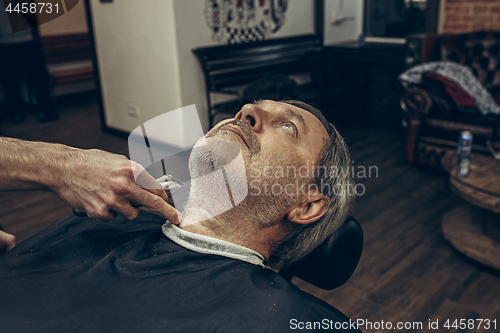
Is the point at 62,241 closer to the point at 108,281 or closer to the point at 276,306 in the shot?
the point at 108,281

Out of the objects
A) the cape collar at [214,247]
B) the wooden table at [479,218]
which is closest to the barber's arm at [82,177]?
the cape collar at [214,247]

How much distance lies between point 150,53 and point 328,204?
10.3 feet

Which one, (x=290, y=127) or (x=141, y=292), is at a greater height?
(x=290, y=127)

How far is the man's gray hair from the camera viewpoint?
1145 mm

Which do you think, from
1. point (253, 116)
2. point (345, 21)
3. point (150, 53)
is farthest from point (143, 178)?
point (345, 21)

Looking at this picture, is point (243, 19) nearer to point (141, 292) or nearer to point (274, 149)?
point (274, 149)

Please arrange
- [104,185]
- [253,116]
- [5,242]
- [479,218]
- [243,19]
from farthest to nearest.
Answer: [243,19] < [479,218] < [5,242] < [253,116] < [104,185]

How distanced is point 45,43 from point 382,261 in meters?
6.44

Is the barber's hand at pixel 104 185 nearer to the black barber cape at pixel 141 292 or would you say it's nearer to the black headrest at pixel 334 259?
the black barber cape at pixel 141 292

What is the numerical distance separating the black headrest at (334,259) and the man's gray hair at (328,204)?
79 mm

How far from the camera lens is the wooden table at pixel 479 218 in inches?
81.6

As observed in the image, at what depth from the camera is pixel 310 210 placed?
1.13 m

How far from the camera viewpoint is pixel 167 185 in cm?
107

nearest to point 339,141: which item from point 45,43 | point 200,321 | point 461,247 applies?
point 200,321
